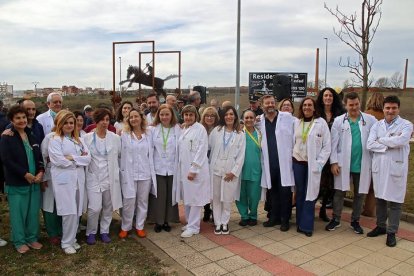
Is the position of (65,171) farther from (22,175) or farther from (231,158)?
(231,158)

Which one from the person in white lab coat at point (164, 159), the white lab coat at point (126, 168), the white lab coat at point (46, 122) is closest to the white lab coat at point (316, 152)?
the person in white lab coat at point (164, 159)

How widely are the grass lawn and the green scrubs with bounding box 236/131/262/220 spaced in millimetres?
1712

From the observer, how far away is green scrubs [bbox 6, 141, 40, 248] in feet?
15.0

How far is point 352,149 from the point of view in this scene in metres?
5.18

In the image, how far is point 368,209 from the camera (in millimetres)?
6055

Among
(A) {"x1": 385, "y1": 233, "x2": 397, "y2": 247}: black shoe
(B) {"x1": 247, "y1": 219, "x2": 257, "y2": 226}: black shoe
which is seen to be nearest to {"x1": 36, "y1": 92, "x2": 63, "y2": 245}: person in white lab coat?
(B) {"x1": 247, "y1": 219, "x2": 257, "y2": 226}: black shoe

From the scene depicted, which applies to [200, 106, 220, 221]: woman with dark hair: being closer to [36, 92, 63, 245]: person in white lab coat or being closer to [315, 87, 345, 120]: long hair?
[315, 87, 345, 120]: long hair

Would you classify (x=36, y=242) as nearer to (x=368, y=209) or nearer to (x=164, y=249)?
(x=164, y=249)

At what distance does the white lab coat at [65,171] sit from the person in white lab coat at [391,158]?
3.67 meters

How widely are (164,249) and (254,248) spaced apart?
115 cm

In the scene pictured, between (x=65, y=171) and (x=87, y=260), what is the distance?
1.09 metres

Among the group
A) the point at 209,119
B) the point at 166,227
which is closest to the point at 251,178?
the point at 209,119

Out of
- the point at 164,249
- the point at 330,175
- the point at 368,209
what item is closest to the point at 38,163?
the point at 164,249

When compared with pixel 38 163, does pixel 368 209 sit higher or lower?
lower
